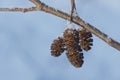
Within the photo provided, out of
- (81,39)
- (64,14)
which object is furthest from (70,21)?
(81,39)

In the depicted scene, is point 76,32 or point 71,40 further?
point 76,32

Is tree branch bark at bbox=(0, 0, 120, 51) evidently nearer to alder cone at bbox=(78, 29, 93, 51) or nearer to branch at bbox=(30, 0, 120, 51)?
branch at bbox=(30, 0, 120, 51)

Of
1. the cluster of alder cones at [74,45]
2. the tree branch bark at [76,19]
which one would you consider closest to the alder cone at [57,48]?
the cluster of alder cones at [74,45]

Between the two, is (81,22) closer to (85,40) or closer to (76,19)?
(76,19)

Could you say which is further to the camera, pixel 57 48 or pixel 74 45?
pixel 57 48

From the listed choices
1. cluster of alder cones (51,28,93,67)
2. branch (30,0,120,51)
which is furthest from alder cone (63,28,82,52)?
branch (30,0,120,51)

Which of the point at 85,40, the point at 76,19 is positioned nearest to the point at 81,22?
the point at 76,19

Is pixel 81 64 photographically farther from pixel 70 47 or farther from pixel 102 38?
pixel 102 38
